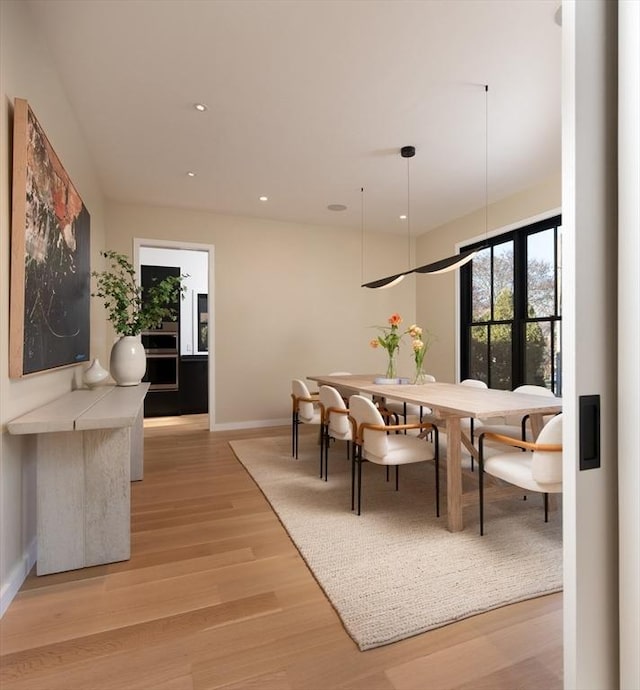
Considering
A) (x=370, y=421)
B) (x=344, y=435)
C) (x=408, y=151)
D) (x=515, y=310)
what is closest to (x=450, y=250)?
(x=515, y=310)

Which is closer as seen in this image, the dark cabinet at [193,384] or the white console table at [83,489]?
the white console table at [83,489]

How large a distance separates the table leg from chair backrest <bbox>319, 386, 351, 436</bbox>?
0.85m

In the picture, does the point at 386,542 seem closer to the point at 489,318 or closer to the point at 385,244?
the point at 489,318

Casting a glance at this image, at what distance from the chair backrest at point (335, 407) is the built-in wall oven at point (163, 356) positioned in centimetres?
401

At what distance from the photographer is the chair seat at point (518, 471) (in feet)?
6.46

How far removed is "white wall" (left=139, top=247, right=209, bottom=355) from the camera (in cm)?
699

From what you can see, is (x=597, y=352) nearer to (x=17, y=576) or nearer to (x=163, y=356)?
(x=17, y=576)

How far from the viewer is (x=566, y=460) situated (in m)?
0.72

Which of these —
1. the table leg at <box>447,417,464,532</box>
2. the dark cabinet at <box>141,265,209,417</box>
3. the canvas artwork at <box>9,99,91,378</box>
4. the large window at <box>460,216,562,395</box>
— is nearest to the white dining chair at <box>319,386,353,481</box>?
the table leg at <box>447,417,464,532</box>

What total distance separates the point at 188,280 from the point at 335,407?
5.15 metres

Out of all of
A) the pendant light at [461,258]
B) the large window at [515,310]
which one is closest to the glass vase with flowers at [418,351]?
the pendant light at [461,258]

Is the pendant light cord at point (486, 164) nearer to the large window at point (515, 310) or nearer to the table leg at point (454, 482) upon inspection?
the large window at point (515, 310)

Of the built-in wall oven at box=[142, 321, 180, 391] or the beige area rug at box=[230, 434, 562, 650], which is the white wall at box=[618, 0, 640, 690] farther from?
the built-in wall oven at box=[142, 321, 180, 391]

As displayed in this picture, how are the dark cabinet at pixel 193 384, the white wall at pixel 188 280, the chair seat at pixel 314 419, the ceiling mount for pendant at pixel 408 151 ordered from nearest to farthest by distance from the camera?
the ceiling mount for pendant at pixel 408 151, the chair seat at pixel 314 419, the dark cabinet at pixel 193 384, the white wall at pixel 188 280
